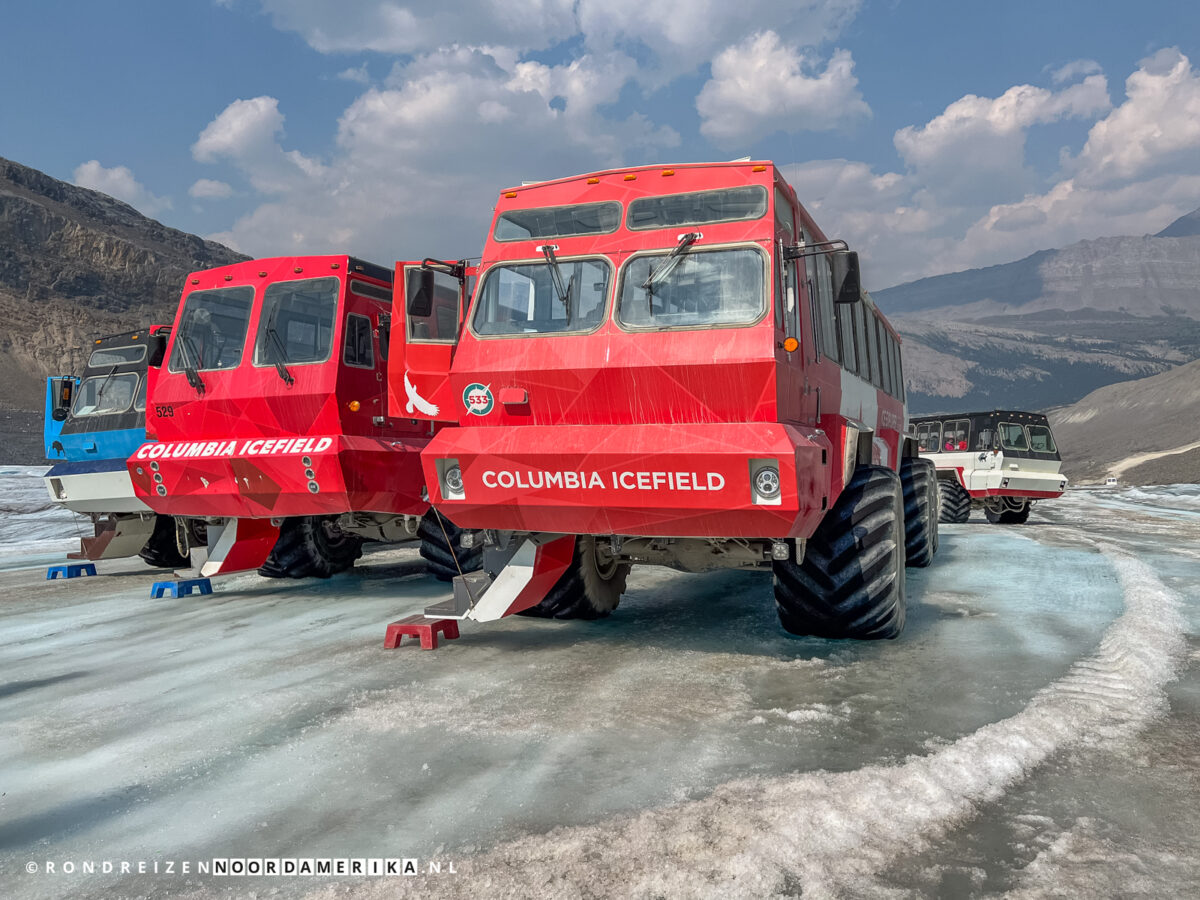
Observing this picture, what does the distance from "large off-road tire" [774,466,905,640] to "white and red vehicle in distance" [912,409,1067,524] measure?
1346 cm

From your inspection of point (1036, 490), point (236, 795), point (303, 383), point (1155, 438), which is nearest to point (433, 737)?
point (236, 795)

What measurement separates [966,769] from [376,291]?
22.2 feet

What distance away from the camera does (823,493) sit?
5.07 metres

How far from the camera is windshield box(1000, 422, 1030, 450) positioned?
59.7ft

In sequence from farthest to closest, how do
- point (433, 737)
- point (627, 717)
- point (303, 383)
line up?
point (303, 383) < point (627, 717) < point (433, 737)

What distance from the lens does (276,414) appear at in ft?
25.2

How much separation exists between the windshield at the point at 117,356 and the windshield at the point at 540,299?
7.52 metres

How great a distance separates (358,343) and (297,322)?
0.58 metres

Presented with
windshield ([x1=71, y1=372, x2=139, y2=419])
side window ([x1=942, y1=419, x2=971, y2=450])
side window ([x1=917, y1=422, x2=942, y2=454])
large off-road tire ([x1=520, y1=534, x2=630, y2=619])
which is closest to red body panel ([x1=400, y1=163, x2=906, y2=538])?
large off-road tire ([x1=520, y1=534, x2=630, y2=619])

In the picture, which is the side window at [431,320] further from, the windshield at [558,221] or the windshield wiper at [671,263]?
the windshield wiper at [671,263]

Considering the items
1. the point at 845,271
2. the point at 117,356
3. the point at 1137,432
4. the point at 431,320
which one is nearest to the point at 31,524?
the point at 117,356

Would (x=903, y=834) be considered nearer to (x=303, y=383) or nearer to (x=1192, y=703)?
(x=1192, y=703)

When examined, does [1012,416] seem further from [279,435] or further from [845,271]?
[279,435]

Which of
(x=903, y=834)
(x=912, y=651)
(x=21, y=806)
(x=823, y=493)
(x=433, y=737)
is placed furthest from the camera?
(x=912, y=651)
